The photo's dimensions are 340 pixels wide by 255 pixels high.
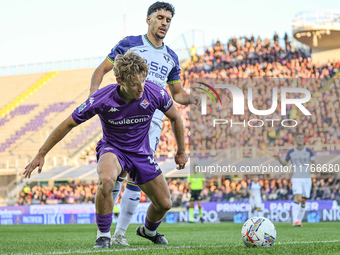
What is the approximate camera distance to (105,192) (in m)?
5.02

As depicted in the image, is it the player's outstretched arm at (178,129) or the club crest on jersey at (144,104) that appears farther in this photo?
the player's outstretched arm at (178,129)

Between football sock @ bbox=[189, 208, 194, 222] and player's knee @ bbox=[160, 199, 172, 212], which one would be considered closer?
player's knee @ bbox=[160, 199, 172, 212]

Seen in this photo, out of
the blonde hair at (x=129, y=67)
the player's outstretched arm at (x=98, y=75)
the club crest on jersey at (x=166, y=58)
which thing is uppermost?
the blonde hair at (x=129, y=67)

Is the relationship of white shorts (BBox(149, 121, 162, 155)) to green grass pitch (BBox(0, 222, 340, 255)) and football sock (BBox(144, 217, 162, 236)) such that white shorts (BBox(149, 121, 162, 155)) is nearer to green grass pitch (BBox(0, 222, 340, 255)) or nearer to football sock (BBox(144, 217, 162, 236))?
football sock (BBox(144, 217, 162, 236))

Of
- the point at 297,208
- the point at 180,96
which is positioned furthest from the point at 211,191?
the point at 180,96

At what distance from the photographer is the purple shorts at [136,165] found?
531 centimetres

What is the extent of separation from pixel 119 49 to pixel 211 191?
52.2 ft

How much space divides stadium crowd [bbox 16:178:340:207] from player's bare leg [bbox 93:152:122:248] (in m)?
14.9

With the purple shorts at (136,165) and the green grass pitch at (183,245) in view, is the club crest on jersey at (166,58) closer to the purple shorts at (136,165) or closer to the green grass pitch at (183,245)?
the purple shorts at (136,165)

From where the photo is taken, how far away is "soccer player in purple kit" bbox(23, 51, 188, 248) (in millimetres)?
4910

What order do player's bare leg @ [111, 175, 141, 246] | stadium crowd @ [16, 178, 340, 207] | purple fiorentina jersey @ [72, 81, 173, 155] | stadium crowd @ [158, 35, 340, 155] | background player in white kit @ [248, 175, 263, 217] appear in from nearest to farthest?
purple fiorentina jersey @ [72, 81, 173, 155] → player's bare leg @ [111, 175, 141, 246] → background player in white kit @ [248, 175, 263, 217] → stadium crowd @ [16, 178, 340, 207] → stadium crowd @ [158, 35, 340, 155]

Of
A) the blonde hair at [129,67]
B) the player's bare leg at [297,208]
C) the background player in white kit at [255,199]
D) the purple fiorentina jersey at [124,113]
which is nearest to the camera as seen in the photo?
the blonde hair at [129,67]

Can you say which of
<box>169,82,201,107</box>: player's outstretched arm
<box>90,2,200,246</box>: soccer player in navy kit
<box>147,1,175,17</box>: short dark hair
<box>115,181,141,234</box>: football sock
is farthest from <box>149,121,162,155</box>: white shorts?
<box>147,1,175,17</box>: short dark hair

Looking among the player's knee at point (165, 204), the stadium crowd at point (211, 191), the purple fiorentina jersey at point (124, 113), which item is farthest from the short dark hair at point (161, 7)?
the stadium crowd at point (211, 191)
